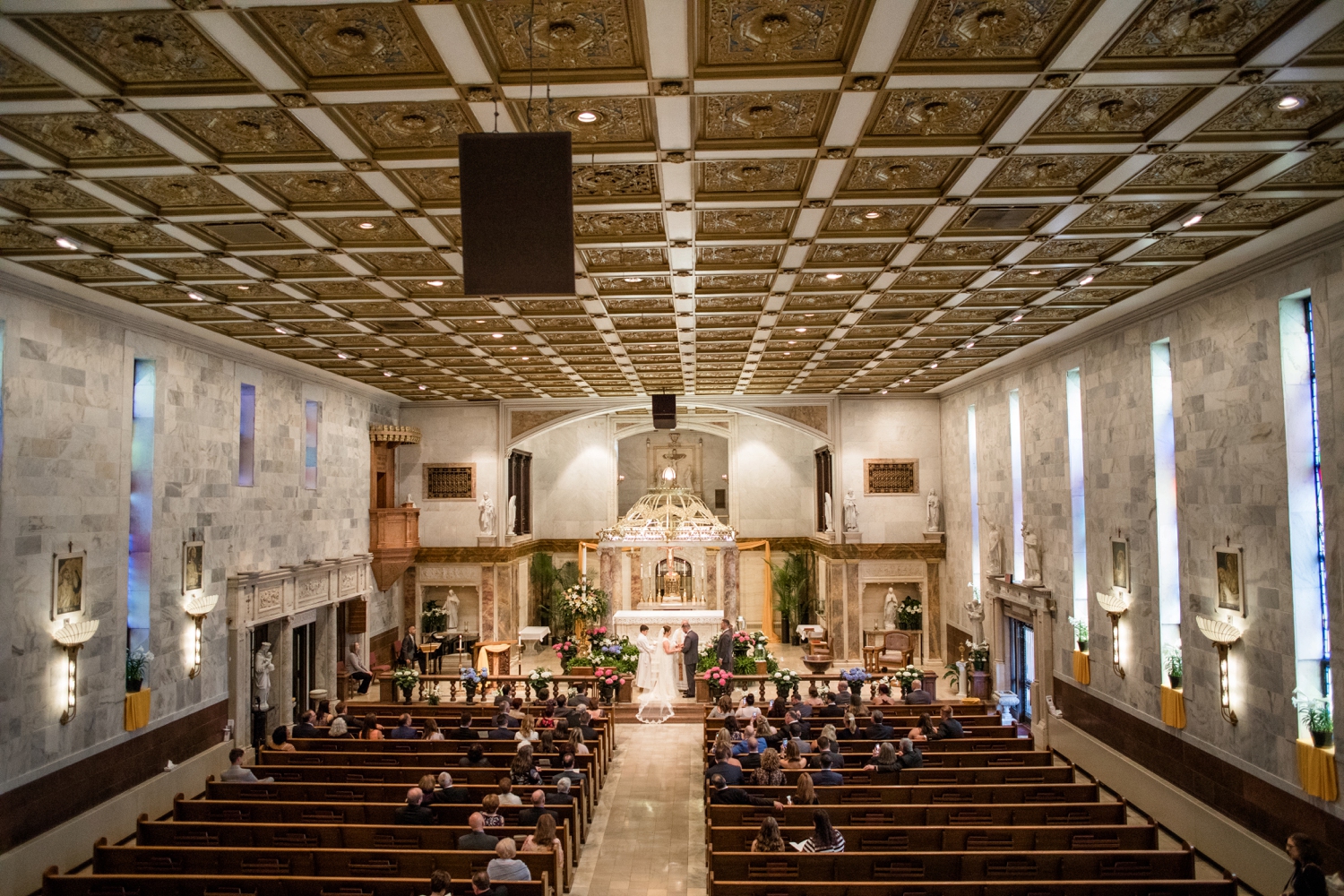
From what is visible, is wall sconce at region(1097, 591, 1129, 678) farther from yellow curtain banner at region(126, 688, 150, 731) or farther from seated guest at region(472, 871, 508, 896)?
yellow curtain banner at region(126, 688, 150, 731)

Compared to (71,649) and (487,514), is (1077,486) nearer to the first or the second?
(487,514)

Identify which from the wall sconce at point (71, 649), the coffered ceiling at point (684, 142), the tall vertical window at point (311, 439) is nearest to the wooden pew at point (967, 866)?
the coffered ceiling at point (684, 142)

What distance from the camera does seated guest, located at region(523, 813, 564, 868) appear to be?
8586 millimetres

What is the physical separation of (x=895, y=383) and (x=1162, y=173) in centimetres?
1438

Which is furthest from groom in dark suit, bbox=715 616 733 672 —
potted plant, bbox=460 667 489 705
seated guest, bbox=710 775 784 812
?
seated guest, bbox=710 775 784 812

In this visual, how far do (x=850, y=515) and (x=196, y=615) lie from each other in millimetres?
A: 15826

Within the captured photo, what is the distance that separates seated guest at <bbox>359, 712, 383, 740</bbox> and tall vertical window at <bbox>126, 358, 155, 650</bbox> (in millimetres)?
3452

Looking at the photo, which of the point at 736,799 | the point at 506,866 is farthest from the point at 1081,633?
the point at 506,866

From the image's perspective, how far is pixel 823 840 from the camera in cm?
841

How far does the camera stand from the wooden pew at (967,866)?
26.8 ft

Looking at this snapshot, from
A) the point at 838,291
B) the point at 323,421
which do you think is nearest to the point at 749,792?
the point at 838,291

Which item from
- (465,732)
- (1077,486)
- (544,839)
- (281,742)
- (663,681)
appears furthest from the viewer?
(663,681)

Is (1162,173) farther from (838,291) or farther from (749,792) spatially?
(749,792)

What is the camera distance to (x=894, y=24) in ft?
17.0
